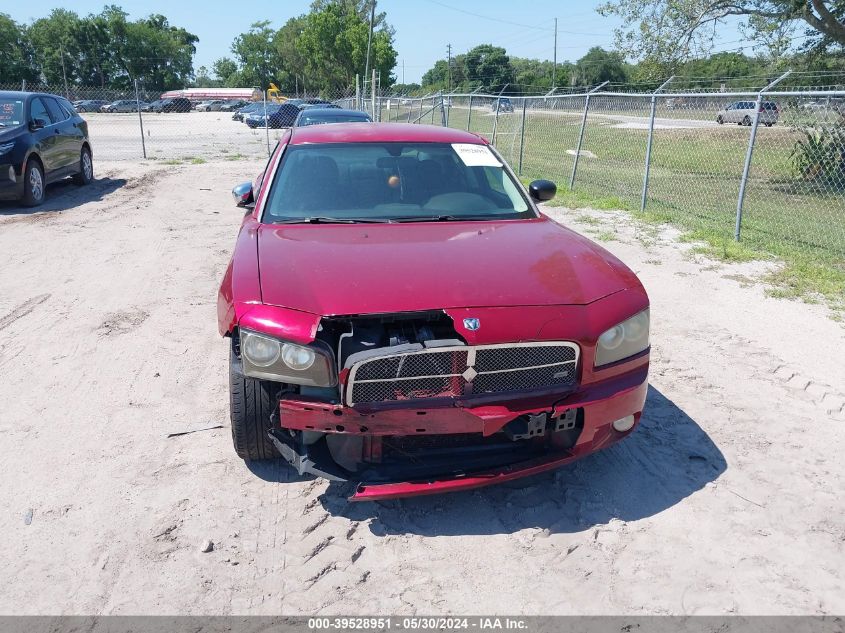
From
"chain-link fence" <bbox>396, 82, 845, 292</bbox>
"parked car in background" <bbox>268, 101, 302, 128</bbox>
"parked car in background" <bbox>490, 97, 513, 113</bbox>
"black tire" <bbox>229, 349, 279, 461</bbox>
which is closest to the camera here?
"black tire" <bbox>229, 349, 279, 461</bbox>

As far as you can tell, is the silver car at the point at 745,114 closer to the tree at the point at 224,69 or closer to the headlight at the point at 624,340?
the headlight at the point at 624,340

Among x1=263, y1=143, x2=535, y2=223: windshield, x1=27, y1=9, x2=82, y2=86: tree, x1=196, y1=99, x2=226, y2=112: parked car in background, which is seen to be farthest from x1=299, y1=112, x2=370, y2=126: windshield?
x1=27, y1=9, x2=82, y2=86: tree

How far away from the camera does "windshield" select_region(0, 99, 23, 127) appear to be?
1036cm

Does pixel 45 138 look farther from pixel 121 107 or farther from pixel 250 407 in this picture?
pixel 121 107

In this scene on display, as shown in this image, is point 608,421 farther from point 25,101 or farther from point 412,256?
point 25,101

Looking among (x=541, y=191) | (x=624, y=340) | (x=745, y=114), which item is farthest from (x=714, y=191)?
(x=624, y=340)

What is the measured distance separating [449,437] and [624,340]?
919 mm

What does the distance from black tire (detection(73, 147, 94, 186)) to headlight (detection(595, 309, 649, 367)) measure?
1192 centimetres

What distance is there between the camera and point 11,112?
10516 millimetres

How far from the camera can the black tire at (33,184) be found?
10.3 m

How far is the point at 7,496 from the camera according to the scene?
3.28m

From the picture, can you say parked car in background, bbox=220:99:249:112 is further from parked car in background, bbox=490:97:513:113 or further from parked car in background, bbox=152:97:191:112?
parked car in background, bbox=490:97:513:113

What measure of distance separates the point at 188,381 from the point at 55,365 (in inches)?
39.4

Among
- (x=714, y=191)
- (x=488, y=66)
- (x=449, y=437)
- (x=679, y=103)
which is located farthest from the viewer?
(x=488, y=66)
